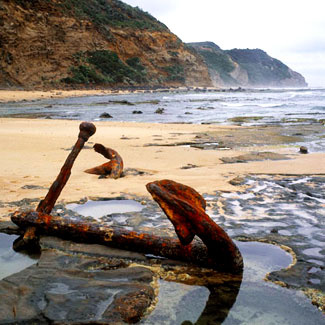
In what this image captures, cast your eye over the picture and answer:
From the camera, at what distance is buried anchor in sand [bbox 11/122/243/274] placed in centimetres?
217

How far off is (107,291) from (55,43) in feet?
161

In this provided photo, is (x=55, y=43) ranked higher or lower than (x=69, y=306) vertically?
higher

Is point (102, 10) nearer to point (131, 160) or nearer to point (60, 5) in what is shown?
point (60, 5)

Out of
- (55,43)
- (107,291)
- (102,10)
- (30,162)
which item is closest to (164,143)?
(30,162)

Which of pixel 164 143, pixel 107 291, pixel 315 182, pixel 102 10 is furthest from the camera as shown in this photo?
pixel 102 10

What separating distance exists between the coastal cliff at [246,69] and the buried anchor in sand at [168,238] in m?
125

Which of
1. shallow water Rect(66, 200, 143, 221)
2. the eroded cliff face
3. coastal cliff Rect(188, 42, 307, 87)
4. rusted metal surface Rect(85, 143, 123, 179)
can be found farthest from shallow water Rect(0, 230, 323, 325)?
coastal cliff Rect(188, 42, 307, 87)

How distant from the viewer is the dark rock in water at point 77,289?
2037 mm

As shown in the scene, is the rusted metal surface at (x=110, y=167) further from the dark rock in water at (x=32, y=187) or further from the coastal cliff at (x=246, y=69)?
the coastal cliff at (x=246, y=69)

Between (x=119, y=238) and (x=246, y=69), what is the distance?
171344 millimetres

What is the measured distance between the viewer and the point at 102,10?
62.5 m

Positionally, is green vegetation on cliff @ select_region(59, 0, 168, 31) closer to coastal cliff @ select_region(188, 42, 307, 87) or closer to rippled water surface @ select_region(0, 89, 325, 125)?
rippled water surface @ select_region(0, 89, 325, 125)

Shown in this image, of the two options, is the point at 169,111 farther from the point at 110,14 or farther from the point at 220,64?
the point at 220,64

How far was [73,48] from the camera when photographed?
163 feet
